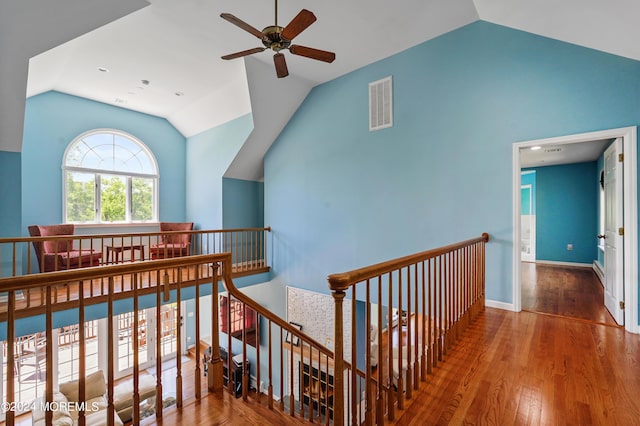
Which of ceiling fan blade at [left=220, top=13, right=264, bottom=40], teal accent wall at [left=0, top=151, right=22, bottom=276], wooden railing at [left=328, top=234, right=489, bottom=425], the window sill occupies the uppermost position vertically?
ceiling fan blade at [left=220, top=13, right=264, bottom=40]

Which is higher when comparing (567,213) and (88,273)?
(567,213)

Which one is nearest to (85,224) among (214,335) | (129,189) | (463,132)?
(129,189)

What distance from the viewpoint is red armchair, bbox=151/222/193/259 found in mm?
5906

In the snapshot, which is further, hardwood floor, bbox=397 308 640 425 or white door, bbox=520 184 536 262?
white door, bbox=520 184 536 262

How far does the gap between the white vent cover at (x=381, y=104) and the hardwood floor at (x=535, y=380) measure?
3.27m

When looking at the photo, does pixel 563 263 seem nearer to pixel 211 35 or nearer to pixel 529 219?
pixel 529 219

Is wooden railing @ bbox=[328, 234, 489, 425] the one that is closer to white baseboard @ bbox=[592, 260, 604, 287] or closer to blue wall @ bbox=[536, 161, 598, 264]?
white baseboard @ bbox=[592, 260, 604, 287]

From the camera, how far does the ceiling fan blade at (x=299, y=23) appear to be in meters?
2.39

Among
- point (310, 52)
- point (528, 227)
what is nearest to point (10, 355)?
point (310, 52)

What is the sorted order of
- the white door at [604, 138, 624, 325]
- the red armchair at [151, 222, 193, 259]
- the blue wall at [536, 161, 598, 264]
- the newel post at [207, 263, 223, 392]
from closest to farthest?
→ the newel post at [207, 263, 223, 392], the white door at [604, 138, 624, 325], the red armchair at [151, 222, 193, 259], the blue wall at [536, 161, 598, 264]

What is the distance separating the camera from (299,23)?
8.16 feet

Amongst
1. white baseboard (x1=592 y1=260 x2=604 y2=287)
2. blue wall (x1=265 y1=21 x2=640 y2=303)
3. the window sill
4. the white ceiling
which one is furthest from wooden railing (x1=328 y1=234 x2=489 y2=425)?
the window sill

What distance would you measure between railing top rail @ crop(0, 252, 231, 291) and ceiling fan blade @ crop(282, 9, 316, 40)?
201 cm

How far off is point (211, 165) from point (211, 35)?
322 cm
